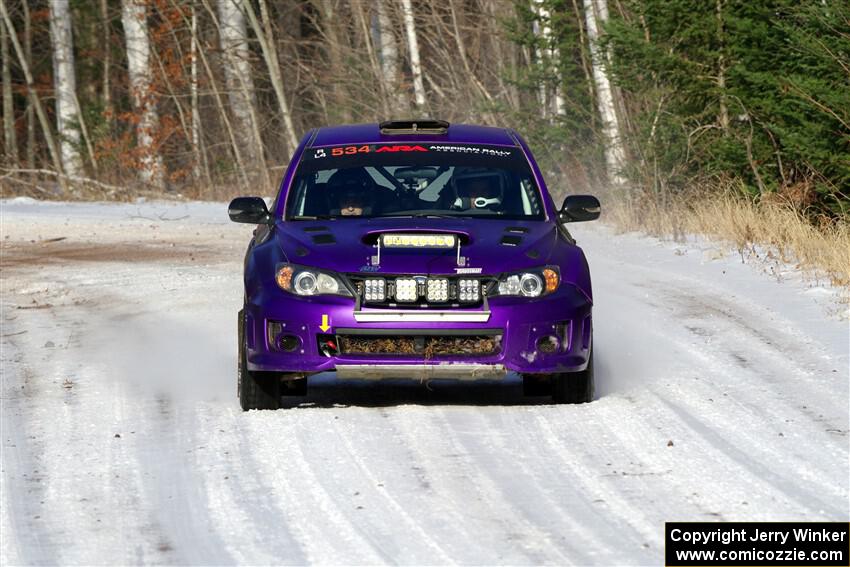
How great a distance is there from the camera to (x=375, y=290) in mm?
8742

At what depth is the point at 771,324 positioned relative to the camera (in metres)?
12.3

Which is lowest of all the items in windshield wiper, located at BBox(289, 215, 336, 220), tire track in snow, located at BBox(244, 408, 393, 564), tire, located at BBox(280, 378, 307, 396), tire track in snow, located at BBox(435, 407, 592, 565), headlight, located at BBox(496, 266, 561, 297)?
tire track in snow, located at BBox(435, 407, 592, 565)

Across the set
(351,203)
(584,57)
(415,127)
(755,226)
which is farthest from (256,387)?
(584,57)

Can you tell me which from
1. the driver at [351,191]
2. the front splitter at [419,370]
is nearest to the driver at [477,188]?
the driver at [351,191]

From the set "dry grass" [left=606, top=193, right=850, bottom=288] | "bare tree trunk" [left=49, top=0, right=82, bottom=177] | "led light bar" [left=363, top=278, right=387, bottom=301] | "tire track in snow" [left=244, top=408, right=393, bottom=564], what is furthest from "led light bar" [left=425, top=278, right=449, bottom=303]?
"bare tree trunk" [left=49, top=0, right=82, bottom=177]

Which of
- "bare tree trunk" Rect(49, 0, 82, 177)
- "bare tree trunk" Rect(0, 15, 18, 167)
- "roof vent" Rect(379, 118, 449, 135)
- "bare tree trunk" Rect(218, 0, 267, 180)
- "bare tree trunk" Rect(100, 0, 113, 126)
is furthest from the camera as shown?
"bare tree trunk" Rect(100, 0, 113, 126)

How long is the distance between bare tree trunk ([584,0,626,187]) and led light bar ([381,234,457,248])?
48.0 feet

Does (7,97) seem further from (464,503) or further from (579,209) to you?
(464,503)

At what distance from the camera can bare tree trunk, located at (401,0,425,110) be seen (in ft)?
111

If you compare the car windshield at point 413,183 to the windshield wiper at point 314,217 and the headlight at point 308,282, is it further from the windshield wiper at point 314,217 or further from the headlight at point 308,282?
the headlight at point 308,282

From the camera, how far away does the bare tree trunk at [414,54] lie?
33.8m

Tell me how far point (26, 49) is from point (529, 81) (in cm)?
2134

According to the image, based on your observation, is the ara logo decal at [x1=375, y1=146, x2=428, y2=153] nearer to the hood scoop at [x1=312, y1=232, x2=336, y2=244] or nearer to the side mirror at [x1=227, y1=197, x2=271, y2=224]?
the side mirror at [x1=227, y1=197, x2=271, y2=224]

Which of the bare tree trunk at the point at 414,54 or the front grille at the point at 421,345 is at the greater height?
the bare tree trunk at the point at 414,54
